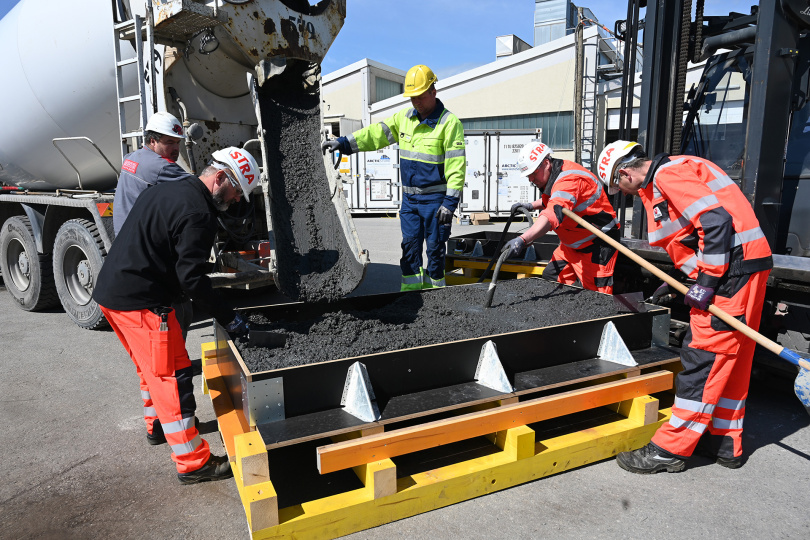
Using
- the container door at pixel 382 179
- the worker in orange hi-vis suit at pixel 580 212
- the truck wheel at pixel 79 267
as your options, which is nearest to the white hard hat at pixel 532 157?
the worker in orange hi-vis suit at pixel 580 212

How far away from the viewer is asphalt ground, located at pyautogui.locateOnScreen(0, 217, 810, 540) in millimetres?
2520

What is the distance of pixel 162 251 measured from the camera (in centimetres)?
283

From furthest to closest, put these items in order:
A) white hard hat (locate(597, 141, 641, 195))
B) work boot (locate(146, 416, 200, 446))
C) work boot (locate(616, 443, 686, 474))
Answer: work boot (locate(146, 416, 200, 446)), white hard hat (locate(597, 141, 641, 195)), work boot (locate(616, 443, 686, 474))

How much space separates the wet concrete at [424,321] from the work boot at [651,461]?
86 centimetres

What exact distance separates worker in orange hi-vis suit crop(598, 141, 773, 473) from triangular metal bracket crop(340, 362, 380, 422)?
58.5 inches

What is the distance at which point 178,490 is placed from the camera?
2859 mm

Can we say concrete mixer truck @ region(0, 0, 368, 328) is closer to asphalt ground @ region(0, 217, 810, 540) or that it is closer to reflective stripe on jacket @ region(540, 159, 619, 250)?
asphalt ground @ region(0, 217, 810, 540)

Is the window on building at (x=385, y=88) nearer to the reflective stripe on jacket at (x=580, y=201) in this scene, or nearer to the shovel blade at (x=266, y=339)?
the reflective stripe on jacket at (x=580, y=201)

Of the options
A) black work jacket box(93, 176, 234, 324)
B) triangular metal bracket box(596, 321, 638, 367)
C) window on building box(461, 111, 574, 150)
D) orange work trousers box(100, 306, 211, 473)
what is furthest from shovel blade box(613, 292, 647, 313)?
window on building box(461, 111, 574, 150)

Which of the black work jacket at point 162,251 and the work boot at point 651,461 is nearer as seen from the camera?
the black work jacket at point 162,251

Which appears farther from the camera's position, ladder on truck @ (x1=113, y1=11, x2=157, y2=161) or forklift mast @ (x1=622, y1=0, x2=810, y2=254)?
ladder on truck @ (x1=113, y1=11, x2=157, y2=161)

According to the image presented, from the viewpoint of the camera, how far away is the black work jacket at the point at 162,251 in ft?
8.94

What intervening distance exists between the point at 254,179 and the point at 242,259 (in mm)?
1984

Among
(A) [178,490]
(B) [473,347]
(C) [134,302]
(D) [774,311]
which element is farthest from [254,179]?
(D) [774,311]
